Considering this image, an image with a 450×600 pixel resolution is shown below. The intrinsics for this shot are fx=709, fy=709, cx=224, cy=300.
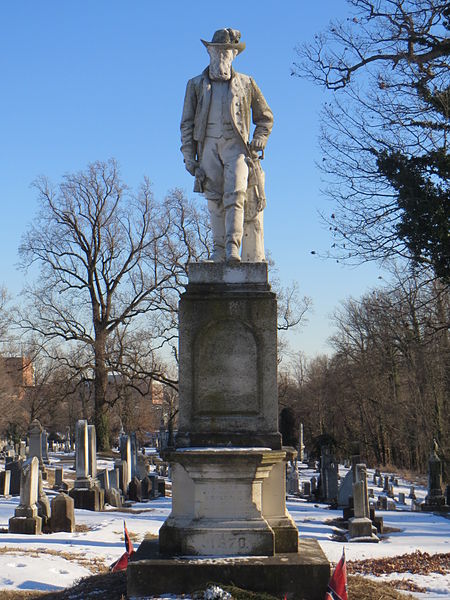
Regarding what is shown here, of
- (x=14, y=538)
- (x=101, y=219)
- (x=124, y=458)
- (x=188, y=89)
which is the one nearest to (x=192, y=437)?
(x=188, y=89)

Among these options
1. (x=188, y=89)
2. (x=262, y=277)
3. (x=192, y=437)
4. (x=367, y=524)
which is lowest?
(x=367, y=524)

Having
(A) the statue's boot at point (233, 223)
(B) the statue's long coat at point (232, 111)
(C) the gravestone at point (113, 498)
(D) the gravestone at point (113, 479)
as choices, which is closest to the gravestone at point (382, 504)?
(C) the gravestone at point (113, 498)

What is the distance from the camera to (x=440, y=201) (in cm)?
1307

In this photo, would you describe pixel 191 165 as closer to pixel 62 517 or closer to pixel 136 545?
pixel 136 545

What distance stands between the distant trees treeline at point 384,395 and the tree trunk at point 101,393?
36.8ft

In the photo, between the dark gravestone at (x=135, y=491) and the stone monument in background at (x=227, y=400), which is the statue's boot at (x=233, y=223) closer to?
the stone monument in background at (x=227, y=400)

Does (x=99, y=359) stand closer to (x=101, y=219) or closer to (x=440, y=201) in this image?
(x=101, y=219)

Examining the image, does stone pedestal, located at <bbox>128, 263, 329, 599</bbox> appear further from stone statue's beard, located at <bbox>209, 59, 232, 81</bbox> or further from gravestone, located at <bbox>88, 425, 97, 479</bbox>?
gravestone, located at <bbox>88, 425, 97, 479</bbox>

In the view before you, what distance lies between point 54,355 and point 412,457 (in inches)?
834

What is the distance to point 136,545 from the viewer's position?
11578 millimetres

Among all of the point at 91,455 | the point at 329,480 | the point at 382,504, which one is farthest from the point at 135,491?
the point at 382,504

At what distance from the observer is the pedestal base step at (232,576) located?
5.55 meters

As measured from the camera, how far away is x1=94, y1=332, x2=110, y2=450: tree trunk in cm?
3681

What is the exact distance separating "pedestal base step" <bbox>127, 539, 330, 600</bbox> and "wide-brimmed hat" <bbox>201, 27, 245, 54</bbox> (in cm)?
484
